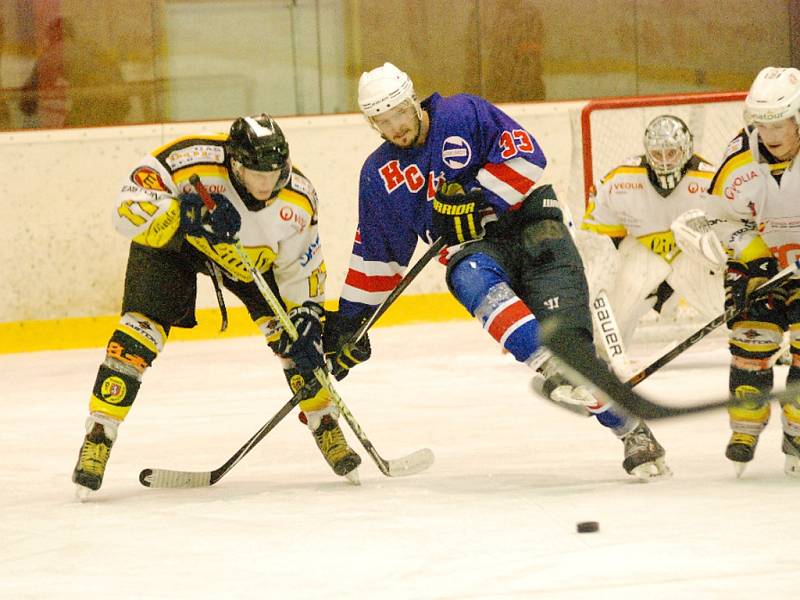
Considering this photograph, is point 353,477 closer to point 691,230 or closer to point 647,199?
point 691,230

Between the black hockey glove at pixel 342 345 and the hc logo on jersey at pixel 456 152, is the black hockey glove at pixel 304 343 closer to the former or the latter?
the black hockey glove at pixel 342 345

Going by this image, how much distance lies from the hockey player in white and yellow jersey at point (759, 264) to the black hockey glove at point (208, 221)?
3.79 feet

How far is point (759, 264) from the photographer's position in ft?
11.2

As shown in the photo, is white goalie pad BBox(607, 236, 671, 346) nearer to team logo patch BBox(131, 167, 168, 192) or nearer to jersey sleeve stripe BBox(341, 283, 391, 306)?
jersey sleeve stripe BBox(341, 283, 391, 306)

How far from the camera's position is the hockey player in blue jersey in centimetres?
338

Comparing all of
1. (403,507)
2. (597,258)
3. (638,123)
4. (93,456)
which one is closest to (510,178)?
(403,507)

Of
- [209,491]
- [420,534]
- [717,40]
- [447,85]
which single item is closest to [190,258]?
[209,491]

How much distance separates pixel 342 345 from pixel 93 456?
680 mm

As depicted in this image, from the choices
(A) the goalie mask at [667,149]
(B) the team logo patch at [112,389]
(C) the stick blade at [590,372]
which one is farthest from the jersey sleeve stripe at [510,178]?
(A) the goalie mask at [667,149]

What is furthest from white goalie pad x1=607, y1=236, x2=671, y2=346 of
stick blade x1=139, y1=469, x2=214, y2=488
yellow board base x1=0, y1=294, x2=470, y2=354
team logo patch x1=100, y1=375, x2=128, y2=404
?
team logo patch x1=100, y1=375, x2=128, y2=404

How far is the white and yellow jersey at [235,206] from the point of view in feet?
10.9

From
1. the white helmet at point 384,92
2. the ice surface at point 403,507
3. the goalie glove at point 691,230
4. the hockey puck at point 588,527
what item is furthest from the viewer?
the goalie glove at point 691,230

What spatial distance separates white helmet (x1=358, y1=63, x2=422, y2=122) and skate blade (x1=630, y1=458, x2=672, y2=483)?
102 centimetres

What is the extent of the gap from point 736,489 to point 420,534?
2.62ft
